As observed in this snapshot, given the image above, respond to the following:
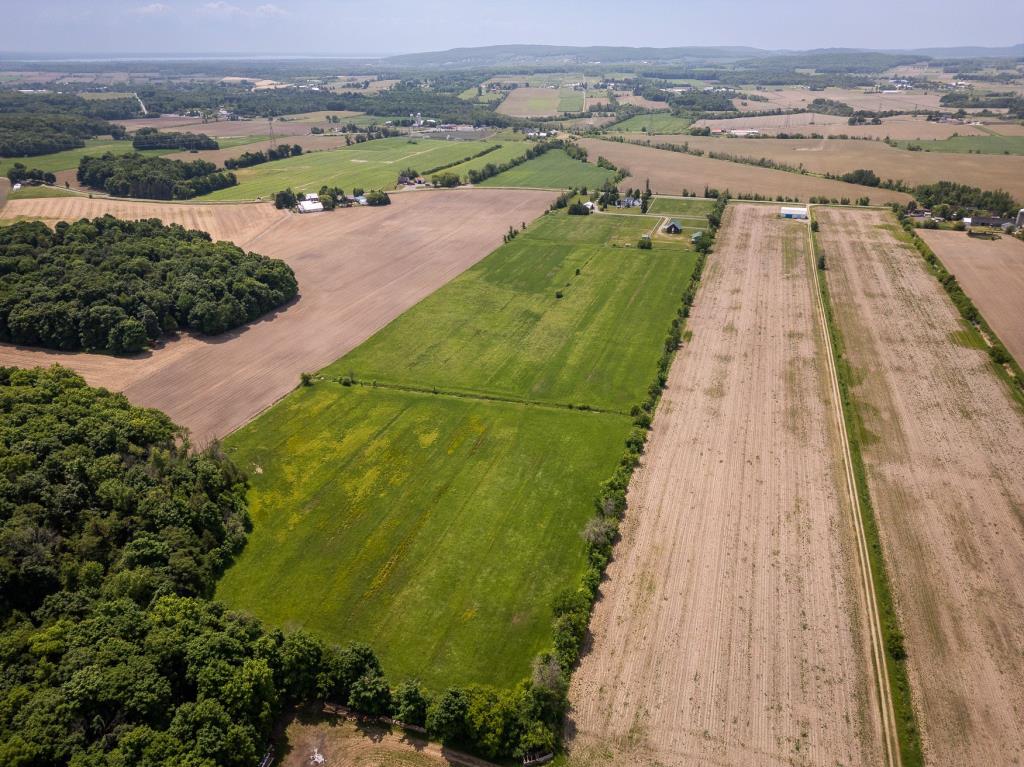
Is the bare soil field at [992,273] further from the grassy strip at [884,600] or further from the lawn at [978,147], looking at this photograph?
the lawn at [978,147]

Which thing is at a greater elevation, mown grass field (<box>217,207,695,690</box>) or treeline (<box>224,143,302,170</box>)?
treeline (<box>224,143,302,170</box>)

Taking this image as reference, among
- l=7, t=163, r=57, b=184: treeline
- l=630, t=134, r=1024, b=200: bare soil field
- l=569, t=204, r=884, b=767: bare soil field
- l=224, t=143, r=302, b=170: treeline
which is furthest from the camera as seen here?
l=224, t=143, r=302, b=170: treeline

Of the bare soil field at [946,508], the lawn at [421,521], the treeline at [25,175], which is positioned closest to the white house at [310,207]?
the treeline at [25,175]

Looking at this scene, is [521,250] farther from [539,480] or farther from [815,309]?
[539,480]

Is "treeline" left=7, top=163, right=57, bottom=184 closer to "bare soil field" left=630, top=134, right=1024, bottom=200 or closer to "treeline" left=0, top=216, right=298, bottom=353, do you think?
"treeline" left=0, top=216, right=298, bottom=353

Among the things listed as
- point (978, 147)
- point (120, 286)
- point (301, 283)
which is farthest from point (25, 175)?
point (978, 147)

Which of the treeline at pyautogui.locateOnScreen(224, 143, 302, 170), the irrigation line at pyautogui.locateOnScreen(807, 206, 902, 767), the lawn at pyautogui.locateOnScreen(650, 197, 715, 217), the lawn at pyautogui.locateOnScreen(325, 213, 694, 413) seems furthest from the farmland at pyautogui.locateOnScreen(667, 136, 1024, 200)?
the treeline at pyautogui.locateOnScreen(224, 143, 302, 170)

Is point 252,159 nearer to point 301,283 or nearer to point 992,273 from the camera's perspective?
point 301,283

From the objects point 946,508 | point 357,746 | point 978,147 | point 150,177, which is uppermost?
point 978,147

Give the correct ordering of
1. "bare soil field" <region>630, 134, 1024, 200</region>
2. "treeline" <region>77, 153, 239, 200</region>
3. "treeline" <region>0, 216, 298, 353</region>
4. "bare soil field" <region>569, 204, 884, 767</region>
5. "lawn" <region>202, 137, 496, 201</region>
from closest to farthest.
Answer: "bare soil field" <region>569, 204, 884, 767</region> → "treeline" <region>0, 216, 298, 353</region> → "treeline" <region>77, 153, 239, 200</region> → "bare soil field" <region>630, 134, 1024, 200</region> → "lawn" <region>202, 137, 496, 201</region>
